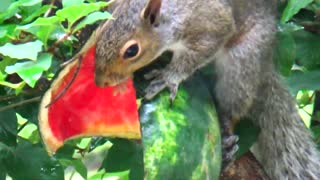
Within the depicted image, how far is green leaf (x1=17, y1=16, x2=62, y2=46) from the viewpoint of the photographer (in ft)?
2.29

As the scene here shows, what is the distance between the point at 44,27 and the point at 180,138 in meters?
0.26

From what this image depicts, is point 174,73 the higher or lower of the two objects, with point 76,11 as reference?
lower

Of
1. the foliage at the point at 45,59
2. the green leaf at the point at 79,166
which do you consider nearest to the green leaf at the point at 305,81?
the foliage at the point at 45,59

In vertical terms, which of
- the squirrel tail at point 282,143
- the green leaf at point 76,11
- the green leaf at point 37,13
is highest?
the green leaf at point 76,11

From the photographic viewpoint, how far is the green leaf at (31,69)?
2.18ft

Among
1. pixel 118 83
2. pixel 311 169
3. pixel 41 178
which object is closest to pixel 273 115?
pixel 311 169

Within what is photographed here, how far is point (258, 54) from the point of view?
4.06 ft

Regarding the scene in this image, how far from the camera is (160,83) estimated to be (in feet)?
3.48

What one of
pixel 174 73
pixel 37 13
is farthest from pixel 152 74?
pixel 37 13

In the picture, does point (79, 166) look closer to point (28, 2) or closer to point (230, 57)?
point (230, 57)

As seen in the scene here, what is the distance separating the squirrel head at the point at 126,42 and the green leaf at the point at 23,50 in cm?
34

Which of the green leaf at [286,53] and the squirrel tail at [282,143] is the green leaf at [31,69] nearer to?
the green leaf at [286,53]

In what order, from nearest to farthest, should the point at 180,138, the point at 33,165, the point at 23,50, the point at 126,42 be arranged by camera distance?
1. the point at 23,50
2. the point at 180,138
3. the point at 33,165
4. the point at 126,42

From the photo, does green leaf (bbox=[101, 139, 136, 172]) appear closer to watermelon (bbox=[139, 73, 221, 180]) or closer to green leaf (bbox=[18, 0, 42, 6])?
watermelon (bbox=[139, 73, 221, 180])
